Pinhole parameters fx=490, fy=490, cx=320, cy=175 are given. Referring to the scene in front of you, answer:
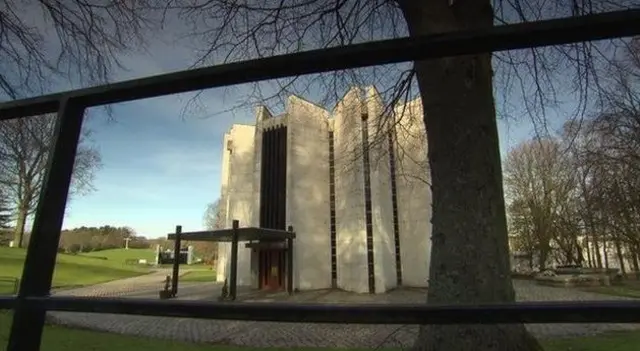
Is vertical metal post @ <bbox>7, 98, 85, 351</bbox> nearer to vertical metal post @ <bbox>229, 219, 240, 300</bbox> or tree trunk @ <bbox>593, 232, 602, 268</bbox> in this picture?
vertical metal post @ <bbox>229, 219, 240, 300</bbox>

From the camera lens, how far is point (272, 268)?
31.8m

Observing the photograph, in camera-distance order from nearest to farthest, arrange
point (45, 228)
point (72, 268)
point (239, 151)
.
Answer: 1. point (45, 228)
2. point (239, 151)
3. point (72, 268)

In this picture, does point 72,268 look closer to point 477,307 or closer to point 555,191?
point 555,191

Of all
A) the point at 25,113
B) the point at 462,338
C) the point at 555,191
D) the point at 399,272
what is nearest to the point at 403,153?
the point at 462,338

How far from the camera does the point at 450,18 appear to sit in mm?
6945

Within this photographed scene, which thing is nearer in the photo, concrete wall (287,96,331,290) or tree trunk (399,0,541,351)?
tree trunk (399,0,541,351)

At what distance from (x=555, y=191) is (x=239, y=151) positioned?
969 inches

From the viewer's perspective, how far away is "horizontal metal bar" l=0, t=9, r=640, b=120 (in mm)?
874

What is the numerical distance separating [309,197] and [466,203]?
84.4 ft

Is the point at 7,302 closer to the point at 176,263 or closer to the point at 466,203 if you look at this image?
the point at 466,203

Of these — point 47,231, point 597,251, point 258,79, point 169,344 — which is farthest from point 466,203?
point 597,251

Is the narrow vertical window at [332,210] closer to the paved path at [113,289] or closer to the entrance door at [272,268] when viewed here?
the entrance door at [272,268]

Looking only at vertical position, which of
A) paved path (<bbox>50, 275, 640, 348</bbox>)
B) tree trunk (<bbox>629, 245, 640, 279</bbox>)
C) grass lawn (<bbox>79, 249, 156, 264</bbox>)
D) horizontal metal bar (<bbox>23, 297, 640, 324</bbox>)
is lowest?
paved path (<bbox>50, 275, 640, 348</bbox>)

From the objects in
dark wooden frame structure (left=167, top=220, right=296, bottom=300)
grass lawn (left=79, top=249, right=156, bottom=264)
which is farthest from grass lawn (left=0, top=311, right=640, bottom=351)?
grass lawn (left=79, top=249, right=156, bottom=264)
